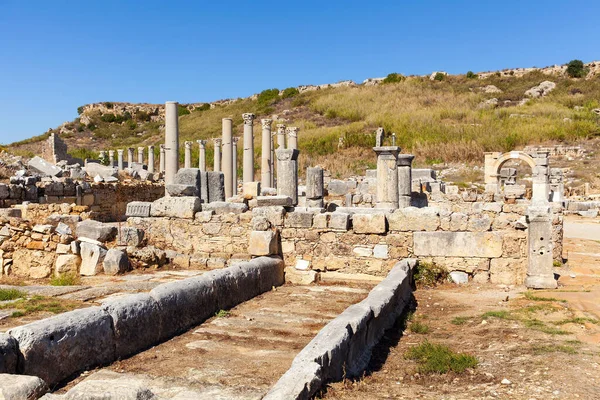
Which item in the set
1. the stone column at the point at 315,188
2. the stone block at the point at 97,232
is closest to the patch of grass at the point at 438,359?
the stone block at the point at 97,232

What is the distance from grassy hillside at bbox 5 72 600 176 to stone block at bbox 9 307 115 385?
29.9 metres

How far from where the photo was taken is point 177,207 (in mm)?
10117

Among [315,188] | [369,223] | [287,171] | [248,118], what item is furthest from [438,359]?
[248,118]

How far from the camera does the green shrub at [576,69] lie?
61.3 m

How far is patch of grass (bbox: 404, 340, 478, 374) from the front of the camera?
4.64 meters

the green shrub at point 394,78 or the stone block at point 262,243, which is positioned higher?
the green shrub at point 394,78

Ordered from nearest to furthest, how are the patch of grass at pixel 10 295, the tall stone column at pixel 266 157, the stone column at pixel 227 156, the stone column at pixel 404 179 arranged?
the patch of grass at pixel 10 295 → the stone column at pixel 404 179 → the stone column at pixel 227 156 → the tall stone column at pixel 266 157

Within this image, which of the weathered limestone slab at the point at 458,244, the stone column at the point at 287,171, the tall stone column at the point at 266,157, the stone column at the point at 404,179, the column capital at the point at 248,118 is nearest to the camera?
the weathered limestone slab at the point at 458,244

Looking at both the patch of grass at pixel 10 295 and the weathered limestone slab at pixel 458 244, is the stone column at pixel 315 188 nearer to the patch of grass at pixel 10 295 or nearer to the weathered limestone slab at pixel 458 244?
the weathered limestone slab at pixel 458 244

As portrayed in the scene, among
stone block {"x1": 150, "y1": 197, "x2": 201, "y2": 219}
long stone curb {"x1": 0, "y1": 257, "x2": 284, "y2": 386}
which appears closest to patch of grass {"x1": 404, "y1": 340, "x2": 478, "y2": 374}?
long stone curb {"x1": 0, "y1": 257, "x2": 284, "y2": 386}

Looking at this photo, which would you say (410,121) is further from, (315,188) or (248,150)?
(315,188)

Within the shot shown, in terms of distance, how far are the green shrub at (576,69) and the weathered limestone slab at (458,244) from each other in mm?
61280

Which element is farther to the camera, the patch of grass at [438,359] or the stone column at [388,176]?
the stone column at [388,176]

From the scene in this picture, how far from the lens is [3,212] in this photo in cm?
1309
